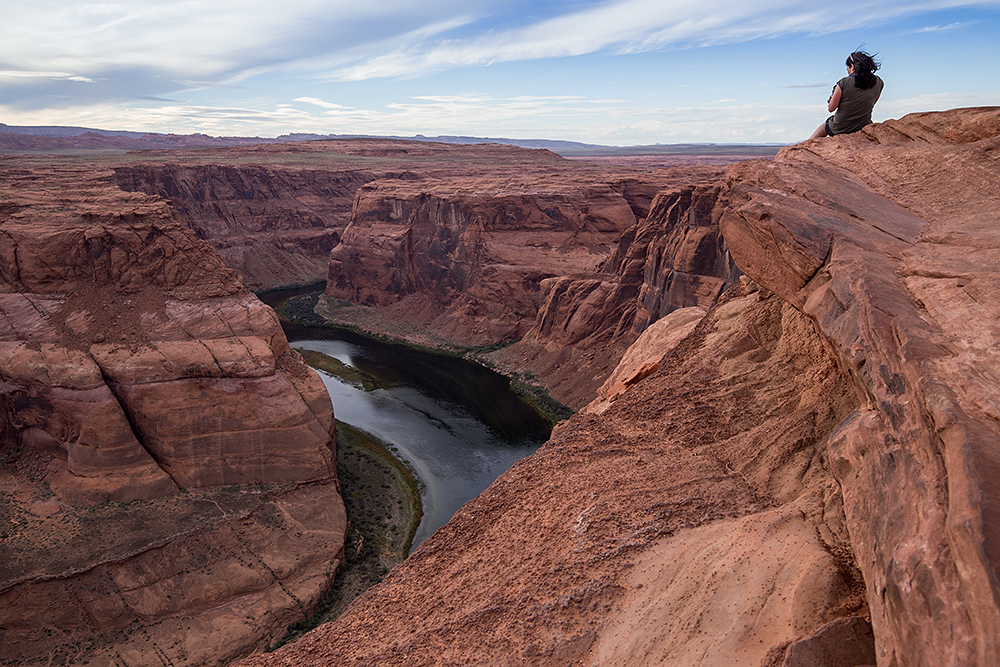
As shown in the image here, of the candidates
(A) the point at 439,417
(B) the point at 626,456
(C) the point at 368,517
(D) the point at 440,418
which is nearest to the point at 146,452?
(C) the point at 368,517

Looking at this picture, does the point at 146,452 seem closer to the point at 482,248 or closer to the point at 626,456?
the point at 626,456

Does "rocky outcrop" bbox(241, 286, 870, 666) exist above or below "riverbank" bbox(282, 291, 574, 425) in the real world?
above

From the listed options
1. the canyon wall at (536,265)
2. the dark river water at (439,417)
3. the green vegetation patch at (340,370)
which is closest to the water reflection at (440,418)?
the dark river water at (439,417)

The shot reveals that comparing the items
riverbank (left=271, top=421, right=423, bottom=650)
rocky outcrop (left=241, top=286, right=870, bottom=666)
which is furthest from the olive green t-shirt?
riverbank (left=271, top=421, right=423, bottom=650)

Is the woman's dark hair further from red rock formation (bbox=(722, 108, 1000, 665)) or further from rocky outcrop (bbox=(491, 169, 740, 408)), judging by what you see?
rocky outcrop (bbox=(491, 169, 740, 408))

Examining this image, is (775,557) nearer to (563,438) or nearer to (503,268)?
(563,438)

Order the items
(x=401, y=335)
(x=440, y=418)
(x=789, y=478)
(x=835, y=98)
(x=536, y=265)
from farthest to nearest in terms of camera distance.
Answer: (x=401, y=335) → (x=536, y=265) → (x=440, y=418) → (x=835, y=98) → (x=789, y=478)
